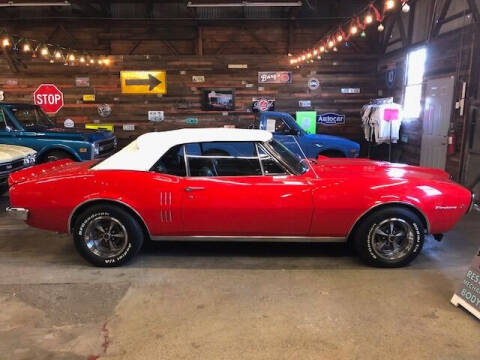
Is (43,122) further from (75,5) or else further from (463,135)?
(463,135)

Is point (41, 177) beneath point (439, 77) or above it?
beneath

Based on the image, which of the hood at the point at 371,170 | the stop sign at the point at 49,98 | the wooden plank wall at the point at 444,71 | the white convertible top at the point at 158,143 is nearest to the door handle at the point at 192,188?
the white convertible top at the point at 158,143

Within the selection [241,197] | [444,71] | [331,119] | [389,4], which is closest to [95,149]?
[241,197]

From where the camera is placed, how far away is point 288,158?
14.1 ft

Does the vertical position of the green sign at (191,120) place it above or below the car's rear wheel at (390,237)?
above

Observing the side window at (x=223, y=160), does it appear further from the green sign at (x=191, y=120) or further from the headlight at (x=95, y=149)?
the green sign at (x=191, y=120)

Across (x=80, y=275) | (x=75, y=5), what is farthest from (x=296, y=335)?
(x=75, y=5)

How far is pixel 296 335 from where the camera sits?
2.85m

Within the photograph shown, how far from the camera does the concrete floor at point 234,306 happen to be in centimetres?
271

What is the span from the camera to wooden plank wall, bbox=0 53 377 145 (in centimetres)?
1279

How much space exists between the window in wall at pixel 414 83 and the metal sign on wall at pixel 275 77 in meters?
3.89

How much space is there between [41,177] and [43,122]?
5.58 meters

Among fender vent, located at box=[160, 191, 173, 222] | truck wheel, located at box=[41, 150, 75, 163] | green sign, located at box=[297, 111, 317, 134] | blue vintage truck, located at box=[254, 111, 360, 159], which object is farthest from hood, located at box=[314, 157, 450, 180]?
green sign, located at box=[297, 111, 317, 134]

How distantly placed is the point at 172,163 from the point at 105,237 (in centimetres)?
108
